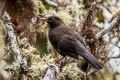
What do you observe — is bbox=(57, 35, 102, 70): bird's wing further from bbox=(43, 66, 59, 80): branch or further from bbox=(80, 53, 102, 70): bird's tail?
bbox=(43, 66, 59, 80): branch

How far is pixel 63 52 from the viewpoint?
4801mm

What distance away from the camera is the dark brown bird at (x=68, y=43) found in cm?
463

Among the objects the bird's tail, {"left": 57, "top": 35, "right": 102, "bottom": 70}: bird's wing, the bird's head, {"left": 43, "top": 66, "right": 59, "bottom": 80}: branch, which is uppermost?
the bird's head

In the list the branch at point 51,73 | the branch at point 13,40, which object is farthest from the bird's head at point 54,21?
the branch at point 51,73

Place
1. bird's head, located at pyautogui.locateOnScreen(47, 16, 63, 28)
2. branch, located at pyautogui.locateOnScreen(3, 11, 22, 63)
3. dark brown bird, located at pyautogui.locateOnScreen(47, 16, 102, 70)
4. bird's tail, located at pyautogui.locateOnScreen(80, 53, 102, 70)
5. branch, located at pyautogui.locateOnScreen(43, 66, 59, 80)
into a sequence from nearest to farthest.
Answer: branch, located at pyautogui.locateOnScreen(43, 66, 59, 80) → branch, located at pyautogui.locateOnScreen(3, 11, 22, 63) → bird's tail, located at pyautogui.locateOnScreen(80, 53, 102, 70) → dark brown bird, located at pyautogui.locateOnScreen(47, 16, 102, 70) → bird's head, located at pyautogui.locateOnScreen(47, 16, 63, 28)

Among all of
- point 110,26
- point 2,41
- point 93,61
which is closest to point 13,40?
point 2,41

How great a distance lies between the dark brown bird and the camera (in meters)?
4.63

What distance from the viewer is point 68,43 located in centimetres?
480

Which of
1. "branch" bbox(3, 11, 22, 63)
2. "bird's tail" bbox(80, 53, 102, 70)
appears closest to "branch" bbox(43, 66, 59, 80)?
"branch" bbox(3, 11, 22, 63)

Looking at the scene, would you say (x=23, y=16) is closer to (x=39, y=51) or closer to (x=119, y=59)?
(x=39, y=51)

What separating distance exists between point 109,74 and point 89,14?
2.03 metres

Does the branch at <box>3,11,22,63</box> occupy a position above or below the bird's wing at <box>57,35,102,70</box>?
above

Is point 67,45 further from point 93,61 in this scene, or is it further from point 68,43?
point 93,61

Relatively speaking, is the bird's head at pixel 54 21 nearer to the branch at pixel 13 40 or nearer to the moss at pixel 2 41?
the moss at pixel 2 41
